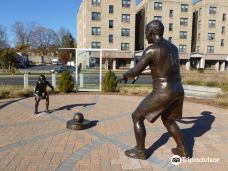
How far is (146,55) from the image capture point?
3.52 metres

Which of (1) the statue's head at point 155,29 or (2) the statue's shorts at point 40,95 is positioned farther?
(2) the statue's shorts at point 40,95

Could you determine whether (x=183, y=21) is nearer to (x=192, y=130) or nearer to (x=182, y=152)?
(x=192, y=130)

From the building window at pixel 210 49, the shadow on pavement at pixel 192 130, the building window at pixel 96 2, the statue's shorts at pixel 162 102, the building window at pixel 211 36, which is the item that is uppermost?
the building window at pixel 96 2

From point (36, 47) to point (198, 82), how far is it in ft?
233

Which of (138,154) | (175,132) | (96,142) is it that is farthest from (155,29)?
(96,142)

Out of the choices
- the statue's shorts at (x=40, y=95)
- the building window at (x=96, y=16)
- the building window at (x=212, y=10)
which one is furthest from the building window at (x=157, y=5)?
the statue's shorts at (x=40, y=95)

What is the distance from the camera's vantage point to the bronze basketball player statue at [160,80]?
3529mm

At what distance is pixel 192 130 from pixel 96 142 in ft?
8.38

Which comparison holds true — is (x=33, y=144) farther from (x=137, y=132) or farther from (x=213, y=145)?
(x=213, y=145)

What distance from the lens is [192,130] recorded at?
585 centimetres

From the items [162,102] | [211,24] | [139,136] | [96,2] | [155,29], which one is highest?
[96,2]

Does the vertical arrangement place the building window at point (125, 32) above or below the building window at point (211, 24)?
below

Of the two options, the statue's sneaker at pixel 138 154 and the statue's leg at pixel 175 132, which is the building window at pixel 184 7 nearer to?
the statue's leg at pixel 175 132

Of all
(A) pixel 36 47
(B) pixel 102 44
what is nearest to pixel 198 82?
(B) pixel 102 44
